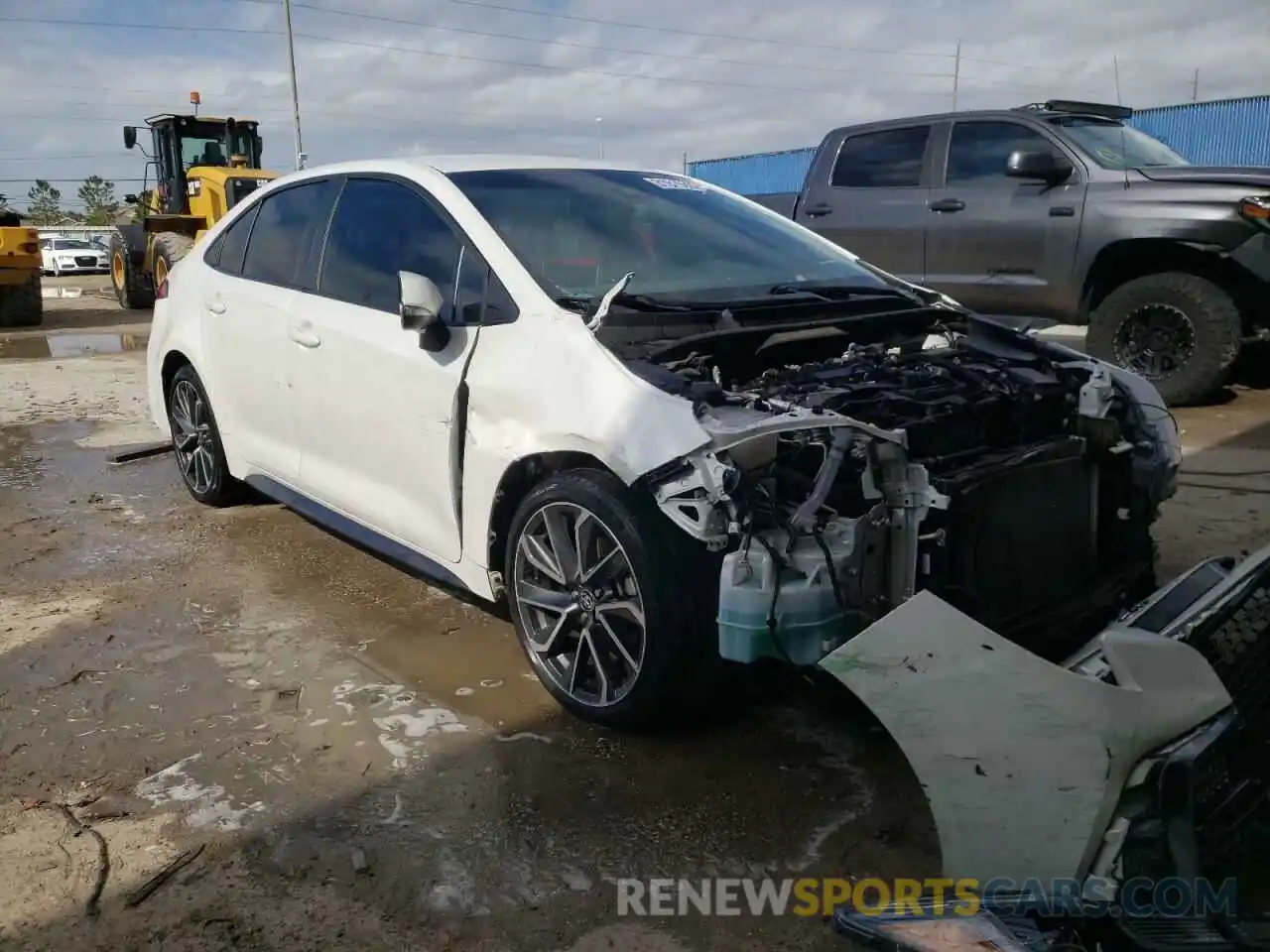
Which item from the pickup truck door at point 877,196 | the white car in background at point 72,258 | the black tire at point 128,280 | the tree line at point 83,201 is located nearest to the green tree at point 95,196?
the tree line at point 83,201

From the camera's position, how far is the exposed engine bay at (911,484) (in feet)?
8.61

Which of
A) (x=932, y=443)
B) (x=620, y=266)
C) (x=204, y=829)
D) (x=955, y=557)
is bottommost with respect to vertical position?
(x=204, y=829)

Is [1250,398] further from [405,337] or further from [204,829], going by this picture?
[204,829]

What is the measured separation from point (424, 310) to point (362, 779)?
1.45m

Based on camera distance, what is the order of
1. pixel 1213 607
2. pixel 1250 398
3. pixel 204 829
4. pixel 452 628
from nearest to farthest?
pixel 1213 607
pixel 204 829
pixel 452 628
pixel 1250 398

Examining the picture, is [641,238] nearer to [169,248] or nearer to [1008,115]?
[1008,115]

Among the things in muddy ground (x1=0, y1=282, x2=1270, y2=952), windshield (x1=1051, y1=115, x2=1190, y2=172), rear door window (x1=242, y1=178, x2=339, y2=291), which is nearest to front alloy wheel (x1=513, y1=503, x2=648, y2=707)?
muddy ground (x1=0, y1=282, x2=1270, y2=952)

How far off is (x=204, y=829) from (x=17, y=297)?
1575 cm

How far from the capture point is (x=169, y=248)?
50.8 feet

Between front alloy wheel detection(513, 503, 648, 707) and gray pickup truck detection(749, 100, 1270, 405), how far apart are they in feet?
17.6

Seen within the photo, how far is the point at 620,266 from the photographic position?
3.63m

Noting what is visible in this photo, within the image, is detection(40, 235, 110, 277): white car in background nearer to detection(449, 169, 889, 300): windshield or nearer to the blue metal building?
the blue metal building

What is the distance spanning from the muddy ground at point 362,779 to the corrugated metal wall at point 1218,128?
20487 mm

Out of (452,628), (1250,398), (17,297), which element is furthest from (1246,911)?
(17,297)
